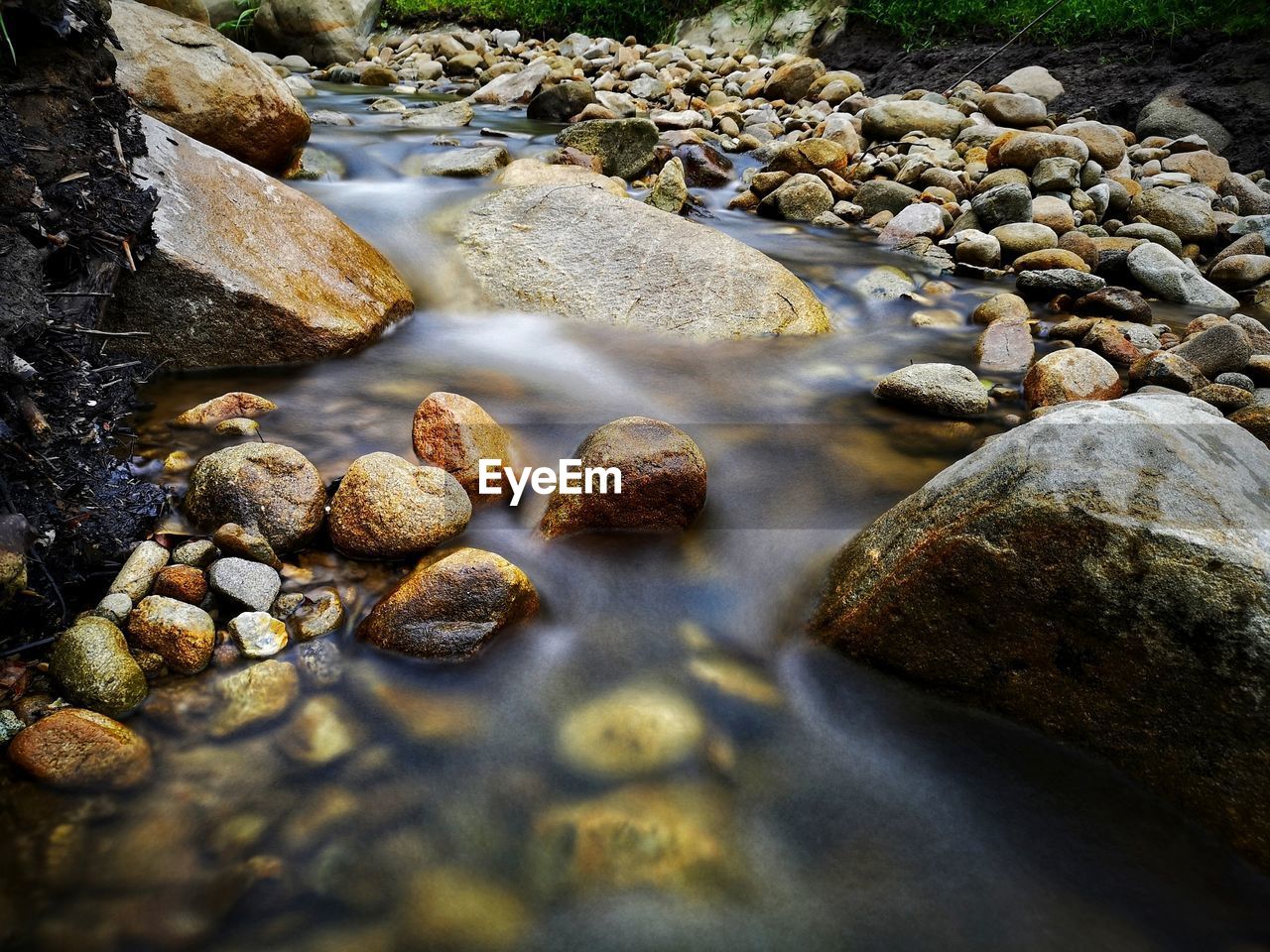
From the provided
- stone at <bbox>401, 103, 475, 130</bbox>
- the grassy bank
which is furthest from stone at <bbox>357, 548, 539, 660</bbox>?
the grassy bank

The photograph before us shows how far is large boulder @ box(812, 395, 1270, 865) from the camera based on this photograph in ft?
5.68

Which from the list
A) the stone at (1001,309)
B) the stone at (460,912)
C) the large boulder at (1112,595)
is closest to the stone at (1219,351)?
the stone at (1001,309)

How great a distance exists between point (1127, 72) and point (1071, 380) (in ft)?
28.4

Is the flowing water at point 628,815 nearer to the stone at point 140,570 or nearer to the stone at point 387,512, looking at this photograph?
the stone at point 387,512

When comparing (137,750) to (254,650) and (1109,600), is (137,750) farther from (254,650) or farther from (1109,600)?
(1109,600)

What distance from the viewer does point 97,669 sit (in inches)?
76.2

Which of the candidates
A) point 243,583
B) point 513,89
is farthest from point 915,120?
point 243,583

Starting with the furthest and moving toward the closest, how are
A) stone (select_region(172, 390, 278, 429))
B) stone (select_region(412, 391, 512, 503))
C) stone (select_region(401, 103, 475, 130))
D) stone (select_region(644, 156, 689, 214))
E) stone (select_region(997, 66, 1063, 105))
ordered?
1. stone (select_region(997, 66, 1063, 105))
2. stone (select_region(401, 103, 475, 130))
3. stone (select_region(644, 156, 689, 214))
4. stone (select_region(172, 390, 278, 429))
5. stone (select_region(412, 391, 512, 503))

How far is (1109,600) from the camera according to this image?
185 cm

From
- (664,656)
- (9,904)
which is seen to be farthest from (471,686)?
(9,904)

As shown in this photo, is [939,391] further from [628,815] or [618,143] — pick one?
[618,143]

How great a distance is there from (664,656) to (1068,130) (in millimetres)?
8459

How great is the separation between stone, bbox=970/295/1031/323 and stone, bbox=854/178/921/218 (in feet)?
7.47

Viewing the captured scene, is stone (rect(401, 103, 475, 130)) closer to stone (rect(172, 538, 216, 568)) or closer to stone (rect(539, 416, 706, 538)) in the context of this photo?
stone (rect(539, 416, 706, 538))
